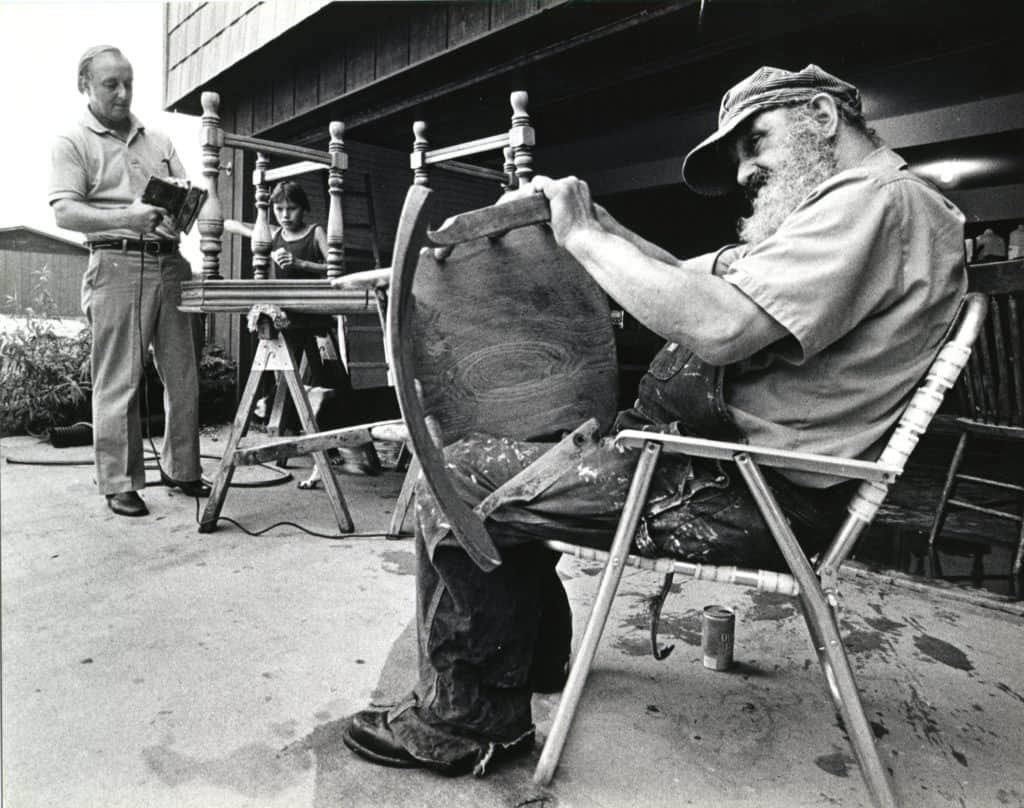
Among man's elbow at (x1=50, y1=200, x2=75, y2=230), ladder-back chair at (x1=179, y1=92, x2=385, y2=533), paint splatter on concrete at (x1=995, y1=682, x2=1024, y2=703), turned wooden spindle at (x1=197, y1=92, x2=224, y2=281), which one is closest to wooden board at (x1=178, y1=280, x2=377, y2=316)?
ladder-back chair at (x1=179, y1=92, x2=385, y2=533)

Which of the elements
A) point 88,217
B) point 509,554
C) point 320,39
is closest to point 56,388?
point 88,217

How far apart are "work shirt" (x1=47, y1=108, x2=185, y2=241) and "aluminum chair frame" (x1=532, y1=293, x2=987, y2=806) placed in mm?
2507

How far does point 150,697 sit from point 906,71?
535 centimetres

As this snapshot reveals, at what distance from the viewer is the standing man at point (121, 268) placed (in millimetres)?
2787

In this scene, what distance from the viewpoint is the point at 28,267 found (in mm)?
1083

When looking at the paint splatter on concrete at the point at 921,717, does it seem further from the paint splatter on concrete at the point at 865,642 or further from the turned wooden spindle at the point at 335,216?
the turned wooden spindle at the point at 335,216

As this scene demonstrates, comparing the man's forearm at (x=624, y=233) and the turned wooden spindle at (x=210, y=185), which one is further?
the turned wooden spindle at (x=210, y=185)

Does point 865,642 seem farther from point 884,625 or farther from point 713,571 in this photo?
point 713,571

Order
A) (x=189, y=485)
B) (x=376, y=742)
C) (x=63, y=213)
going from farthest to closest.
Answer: (x=189, y=485), (x=63, y=213), (x=376, y=742)

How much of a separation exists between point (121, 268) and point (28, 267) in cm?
211

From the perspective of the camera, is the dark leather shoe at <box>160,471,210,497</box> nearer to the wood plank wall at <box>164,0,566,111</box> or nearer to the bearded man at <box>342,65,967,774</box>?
the bearded man at <box>342,65,967,774</box>

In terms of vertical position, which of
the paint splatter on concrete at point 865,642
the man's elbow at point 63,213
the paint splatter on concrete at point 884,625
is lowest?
the paint splatter on concrete at point 865,642

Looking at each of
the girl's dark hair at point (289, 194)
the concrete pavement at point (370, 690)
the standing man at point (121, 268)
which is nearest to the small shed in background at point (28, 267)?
the concrete pavement at point (370, 690)

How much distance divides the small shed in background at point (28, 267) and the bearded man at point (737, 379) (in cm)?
68
